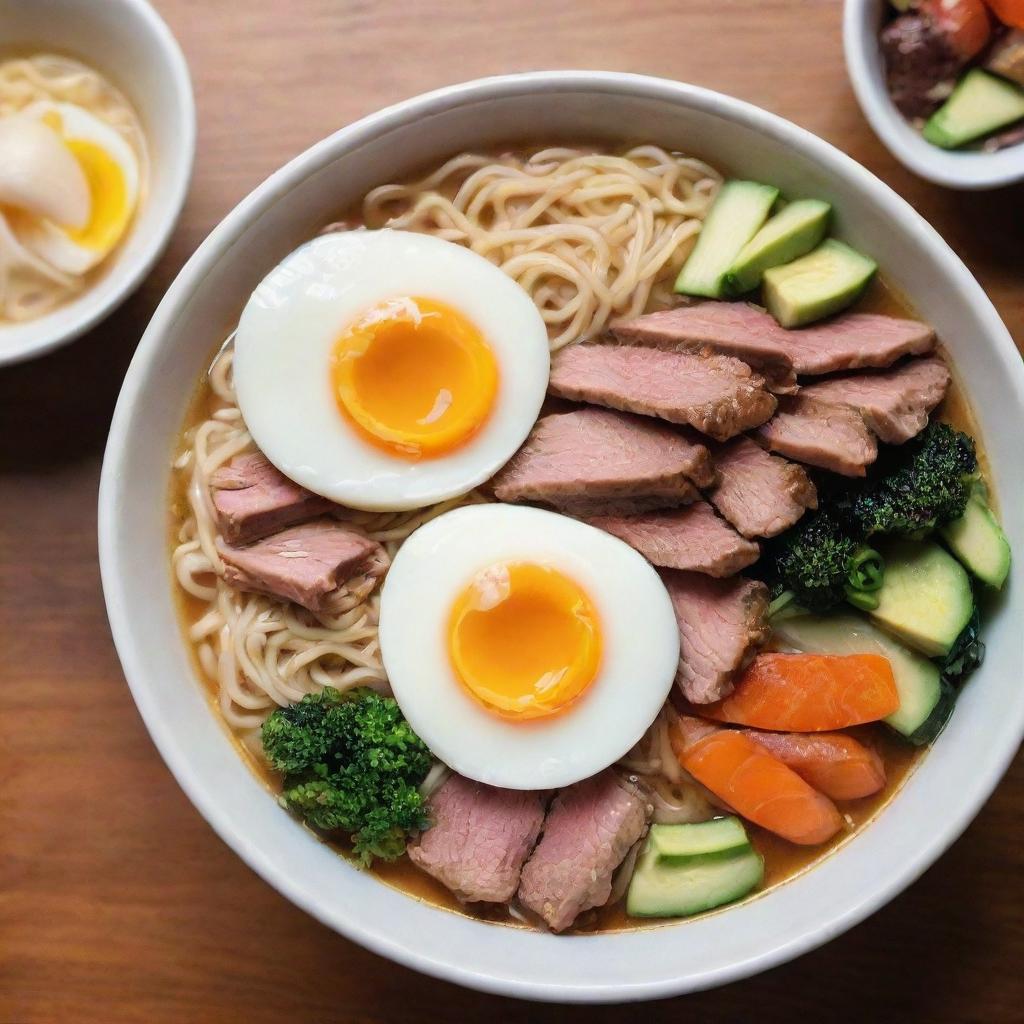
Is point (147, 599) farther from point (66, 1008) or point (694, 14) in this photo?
point (694, 14)

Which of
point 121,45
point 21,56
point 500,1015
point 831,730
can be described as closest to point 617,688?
point 831,730

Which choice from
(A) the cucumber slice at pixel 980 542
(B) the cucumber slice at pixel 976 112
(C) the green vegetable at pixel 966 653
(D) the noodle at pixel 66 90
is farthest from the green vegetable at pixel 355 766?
(B) the cucumber slice at pixel 976 112

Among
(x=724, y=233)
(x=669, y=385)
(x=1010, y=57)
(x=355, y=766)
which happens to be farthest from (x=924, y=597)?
(x=355, y=766)

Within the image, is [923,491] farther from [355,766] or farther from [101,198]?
[101,198]

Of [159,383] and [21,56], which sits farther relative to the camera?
[21,56]

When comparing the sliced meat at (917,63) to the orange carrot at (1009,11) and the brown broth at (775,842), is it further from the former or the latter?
the brown broth at (775,842)
